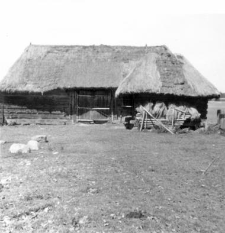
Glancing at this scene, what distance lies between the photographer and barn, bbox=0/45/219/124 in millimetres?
17125

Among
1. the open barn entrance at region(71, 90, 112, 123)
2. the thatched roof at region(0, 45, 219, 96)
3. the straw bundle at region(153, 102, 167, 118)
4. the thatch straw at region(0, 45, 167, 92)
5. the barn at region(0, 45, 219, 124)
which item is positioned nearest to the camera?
the straw bundle at region(153, 102, 167, 118)

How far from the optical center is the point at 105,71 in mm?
19000

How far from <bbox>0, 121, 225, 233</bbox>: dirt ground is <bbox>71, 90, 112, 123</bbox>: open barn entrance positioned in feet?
28.3

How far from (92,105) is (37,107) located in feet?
11.9

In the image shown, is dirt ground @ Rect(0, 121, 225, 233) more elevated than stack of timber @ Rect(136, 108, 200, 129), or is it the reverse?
stack of timber @ Rect(136, 108, 200, 129)

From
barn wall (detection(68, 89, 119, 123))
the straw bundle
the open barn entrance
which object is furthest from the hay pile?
the open barn entrance

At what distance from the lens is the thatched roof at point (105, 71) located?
1620 cm

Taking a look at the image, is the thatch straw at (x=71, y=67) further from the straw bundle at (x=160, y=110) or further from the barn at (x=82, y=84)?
the straw bundle at (x=160, y=110)

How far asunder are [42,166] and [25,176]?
86 cm

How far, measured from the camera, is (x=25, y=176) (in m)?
6.68

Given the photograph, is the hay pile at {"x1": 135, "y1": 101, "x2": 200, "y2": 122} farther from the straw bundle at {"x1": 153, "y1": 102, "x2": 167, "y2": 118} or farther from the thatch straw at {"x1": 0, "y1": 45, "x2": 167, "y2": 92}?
the thatch straw at {"x1": 0, "y1": 45, "x2": 167, "y2": 92}

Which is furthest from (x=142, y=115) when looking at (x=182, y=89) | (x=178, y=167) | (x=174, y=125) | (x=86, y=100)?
(x=178, y=167)

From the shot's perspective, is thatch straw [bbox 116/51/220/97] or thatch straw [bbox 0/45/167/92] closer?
thatch straw [bbox 116/51/220/97]

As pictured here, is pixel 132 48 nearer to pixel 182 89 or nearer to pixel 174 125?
pixel 182 89
